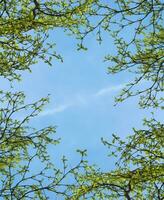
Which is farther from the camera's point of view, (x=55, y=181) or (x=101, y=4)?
(x=101, y=4)

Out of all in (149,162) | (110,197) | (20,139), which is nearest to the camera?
(149,162)

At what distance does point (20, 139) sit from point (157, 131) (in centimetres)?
314

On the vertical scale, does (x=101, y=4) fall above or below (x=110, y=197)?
above

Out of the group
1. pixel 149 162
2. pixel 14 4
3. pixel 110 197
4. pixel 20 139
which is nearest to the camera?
pixel 149 162

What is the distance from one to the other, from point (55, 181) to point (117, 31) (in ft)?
12.6

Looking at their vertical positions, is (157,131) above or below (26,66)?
below

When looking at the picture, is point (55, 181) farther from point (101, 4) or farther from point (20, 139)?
point (101, 4)

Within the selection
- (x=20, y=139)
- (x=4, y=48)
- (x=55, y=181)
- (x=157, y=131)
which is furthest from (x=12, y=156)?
(x=157, y=131)

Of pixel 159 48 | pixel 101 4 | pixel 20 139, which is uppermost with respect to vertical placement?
pixel 101 4

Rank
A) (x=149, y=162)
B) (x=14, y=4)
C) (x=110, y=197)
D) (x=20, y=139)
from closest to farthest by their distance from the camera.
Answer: (x=149, y=162), (x=110, y=197), (x=20, y=139), (x=14, y=4)

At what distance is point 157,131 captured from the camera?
1129cm

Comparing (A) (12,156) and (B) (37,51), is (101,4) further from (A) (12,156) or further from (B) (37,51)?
(A) (12,156)

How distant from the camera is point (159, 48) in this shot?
41.6 feet

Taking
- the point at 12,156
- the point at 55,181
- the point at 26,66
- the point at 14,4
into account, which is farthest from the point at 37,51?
the point at 55,181
